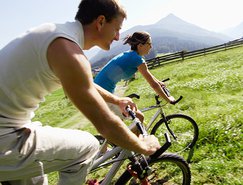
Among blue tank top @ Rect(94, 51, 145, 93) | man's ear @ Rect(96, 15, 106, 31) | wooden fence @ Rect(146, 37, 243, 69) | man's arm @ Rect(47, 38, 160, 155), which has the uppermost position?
man's ear @ Rect(96, 15, 106, 31)

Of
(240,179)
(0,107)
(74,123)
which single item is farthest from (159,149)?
(74,123)

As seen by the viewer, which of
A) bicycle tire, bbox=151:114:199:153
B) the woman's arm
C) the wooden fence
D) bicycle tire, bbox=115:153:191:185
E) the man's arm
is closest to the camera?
the man's arm

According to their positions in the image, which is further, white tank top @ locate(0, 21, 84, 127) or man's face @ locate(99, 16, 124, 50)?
man's face @ locate(99, 16, 124, 50)

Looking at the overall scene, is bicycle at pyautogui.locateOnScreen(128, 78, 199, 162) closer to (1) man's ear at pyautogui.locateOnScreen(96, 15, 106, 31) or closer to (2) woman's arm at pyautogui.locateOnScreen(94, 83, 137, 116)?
(2) woman's arm at pyautogui.locateOnScreen(94, 83, 137, 116)

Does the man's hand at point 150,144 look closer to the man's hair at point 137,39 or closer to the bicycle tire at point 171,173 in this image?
the bicycle tire at point 171,173

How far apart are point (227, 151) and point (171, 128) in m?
1.54

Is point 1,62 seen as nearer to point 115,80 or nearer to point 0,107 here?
point 0,107

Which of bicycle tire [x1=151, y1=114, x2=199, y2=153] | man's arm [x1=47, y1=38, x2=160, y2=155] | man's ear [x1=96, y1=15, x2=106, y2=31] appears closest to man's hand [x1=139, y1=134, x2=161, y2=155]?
man's arm [x1=47, y1=38, x2=160, y2=155]

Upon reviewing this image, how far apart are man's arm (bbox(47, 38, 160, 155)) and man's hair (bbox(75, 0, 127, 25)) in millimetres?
498

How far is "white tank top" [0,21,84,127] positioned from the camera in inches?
91.9

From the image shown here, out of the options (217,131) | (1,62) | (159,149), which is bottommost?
(217,131)

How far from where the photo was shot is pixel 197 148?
19.6ft

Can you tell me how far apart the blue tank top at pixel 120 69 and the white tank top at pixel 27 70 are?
2763 mm

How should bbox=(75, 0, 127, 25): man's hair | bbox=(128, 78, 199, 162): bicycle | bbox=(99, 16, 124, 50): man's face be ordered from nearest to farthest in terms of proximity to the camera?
1. bbox=(75, 0, 127, 25): man's hair
2. bbox=(99, 16, 124, 50): man's face
3. bbox=(128, 78, 199, 162): bicycle
